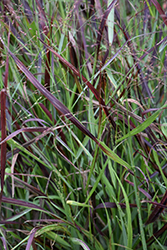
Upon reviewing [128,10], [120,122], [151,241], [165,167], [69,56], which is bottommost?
[151,241]

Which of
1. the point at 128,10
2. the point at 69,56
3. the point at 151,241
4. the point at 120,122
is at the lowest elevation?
the point at 151,241

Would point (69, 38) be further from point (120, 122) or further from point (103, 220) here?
point (103, 220)

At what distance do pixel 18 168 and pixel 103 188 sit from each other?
0.28 meters

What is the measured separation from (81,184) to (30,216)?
182 millimetres

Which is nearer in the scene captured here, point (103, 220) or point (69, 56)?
point (103, 220)

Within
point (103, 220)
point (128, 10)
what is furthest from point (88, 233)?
point (128, 10)

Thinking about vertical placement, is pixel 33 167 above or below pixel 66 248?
above

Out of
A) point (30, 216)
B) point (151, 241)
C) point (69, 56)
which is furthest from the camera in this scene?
point (69, 56)

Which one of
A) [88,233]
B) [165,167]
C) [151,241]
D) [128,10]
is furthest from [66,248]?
[128,10]

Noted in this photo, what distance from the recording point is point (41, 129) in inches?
23.5

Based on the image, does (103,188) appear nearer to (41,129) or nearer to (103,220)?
(103,220)

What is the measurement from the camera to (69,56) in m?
0.84

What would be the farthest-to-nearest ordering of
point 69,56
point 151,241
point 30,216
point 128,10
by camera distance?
point 128,10
point 69,56
point 30,216
point 151,241

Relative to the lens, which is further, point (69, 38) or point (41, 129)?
point (69, 38)
